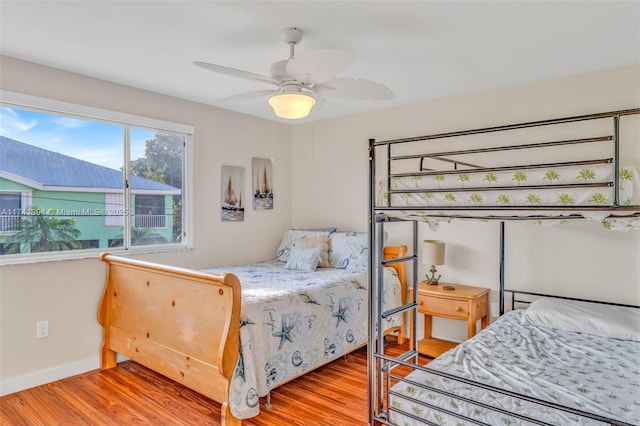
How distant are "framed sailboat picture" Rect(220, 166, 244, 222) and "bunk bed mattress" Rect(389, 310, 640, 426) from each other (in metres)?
2.72

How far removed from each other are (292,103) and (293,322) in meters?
1.45

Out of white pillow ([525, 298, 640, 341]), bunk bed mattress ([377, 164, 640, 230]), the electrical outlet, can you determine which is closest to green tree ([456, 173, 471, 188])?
bunk bed mattress ([377, 164, 640, 230])

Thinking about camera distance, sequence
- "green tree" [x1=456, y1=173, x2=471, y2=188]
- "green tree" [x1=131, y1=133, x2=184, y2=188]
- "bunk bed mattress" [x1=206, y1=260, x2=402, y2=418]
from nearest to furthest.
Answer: "green tree" [x1=456, y1=173, x2=471, y2=188] < "bunk bed mattress" [x1=206, y1=260, x2=402, y2=418] < "green tree" [x1=131, y1=133, x2=184, y2=188]

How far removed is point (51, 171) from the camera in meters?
3.04

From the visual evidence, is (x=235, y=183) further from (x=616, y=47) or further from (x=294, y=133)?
(x=616, y=47)

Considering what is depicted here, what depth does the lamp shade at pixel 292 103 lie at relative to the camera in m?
2.24

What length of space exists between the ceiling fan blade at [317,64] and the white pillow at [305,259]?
2.01m

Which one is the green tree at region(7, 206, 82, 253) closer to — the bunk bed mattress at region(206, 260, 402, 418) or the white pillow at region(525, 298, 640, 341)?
the bunk bed mattress at region(206, 260, 402, 418)

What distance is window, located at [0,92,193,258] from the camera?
2.86m

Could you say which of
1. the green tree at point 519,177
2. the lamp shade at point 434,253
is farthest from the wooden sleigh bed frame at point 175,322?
the lamp shade at point 434,253

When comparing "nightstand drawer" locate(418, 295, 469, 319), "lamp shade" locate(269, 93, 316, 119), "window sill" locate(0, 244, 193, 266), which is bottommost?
"nightstand drawer" locate(418, 295, 469, 319)

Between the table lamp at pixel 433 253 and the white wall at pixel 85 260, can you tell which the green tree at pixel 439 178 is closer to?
the table lamp at pixel 433 253

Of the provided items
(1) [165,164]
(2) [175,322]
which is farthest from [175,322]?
(1) [165,164]

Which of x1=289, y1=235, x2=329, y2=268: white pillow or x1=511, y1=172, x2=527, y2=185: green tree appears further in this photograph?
x1=289, y1=235, x2=329, y2=268: white pillow
